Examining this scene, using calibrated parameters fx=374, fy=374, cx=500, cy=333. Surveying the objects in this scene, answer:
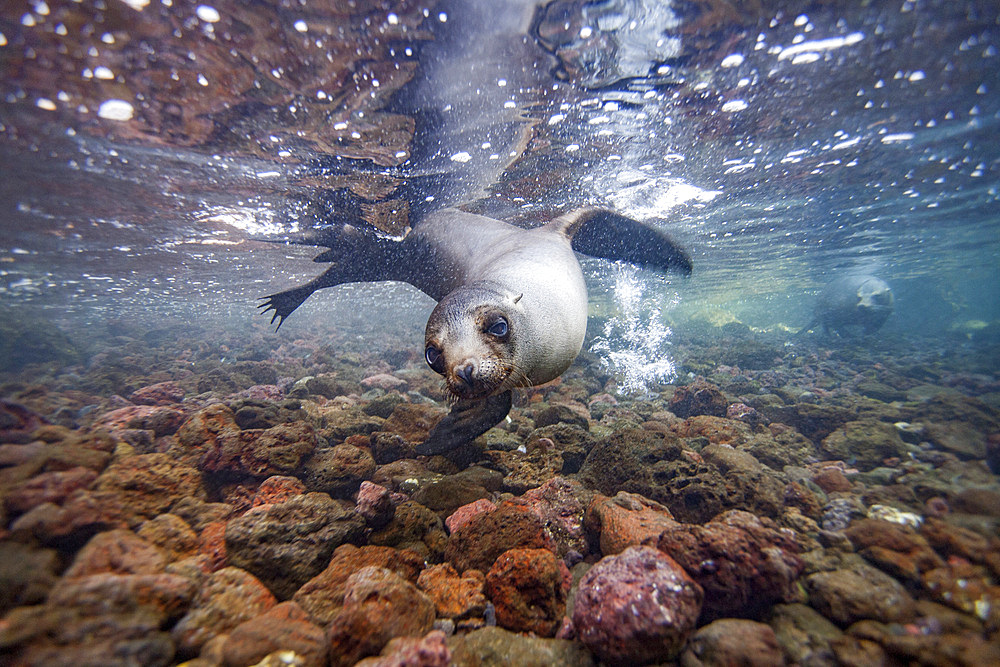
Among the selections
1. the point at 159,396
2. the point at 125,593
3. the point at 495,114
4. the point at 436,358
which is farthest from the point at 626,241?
the point at 159,396

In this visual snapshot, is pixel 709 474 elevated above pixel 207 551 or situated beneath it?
elevated above

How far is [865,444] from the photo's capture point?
16.2ft

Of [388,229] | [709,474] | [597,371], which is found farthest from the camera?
[597,371]

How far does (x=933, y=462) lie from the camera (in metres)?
4.60

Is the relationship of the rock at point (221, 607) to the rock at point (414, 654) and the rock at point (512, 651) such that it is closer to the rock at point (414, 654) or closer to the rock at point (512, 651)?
the rock at point (414, 654)

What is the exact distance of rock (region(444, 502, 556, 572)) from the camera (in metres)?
2.41

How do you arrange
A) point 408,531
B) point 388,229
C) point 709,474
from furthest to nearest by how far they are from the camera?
point 388,229
point 709,474
point 408,531

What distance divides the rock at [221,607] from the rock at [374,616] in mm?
535

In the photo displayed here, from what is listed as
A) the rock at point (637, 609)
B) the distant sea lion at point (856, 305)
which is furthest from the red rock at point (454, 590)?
the distant sea lion at point (856, 305)

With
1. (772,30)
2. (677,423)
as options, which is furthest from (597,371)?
(772,30)

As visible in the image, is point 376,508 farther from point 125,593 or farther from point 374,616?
point 125,593

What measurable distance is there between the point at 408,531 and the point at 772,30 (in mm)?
7265

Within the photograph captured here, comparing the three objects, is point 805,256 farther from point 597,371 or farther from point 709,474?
point 709,474

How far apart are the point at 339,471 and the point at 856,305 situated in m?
26.6
